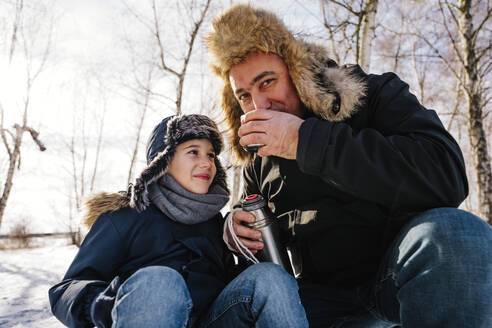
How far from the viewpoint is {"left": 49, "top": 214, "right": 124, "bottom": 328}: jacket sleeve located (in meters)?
1.39

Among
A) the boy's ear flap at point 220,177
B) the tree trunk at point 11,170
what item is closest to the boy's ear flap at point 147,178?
the boy's ear flap at point 220,177

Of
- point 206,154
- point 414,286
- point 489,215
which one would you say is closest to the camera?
point 414,286

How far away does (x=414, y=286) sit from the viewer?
48.2 inches

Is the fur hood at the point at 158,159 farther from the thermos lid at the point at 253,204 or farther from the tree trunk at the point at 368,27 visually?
the tree trunk at the point at 368,27

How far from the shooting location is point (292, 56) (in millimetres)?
1944

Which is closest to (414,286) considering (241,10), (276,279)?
(276,279)

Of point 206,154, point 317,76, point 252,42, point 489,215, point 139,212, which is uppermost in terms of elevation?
point 252,42

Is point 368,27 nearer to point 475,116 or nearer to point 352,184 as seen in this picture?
point 475,116

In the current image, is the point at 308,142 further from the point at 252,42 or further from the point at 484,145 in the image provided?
the point at 484,145

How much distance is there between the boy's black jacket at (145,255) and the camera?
5.24 ft

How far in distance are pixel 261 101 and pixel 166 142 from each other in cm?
75

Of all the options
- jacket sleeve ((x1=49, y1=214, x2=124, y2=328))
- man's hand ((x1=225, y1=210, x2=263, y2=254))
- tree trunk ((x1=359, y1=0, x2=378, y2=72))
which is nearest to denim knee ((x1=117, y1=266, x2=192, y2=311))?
jacket sleeve ((x1=49, y1=214, x2=124, y2=328))

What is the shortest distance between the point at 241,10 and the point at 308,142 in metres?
1.26

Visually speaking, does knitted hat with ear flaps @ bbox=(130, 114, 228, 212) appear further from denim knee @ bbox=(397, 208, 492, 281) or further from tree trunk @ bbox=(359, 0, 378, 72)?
tree trunk @ bbox=(359, 0, 378, 72)
